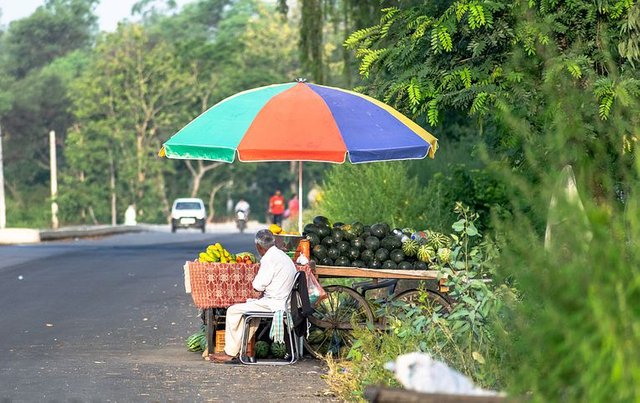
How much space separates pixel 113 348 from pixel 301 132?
2887 mm

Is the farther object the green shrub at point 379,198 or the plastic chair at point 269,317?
the green shrub at point 379,198

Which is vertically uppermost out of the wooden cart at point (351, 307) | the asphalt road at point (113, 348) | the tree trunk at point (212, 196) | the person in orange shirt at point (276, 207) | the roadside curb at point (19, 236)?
the wooden cart at point (351, 307)

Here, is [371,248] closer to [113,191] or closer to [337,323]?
[337,323]

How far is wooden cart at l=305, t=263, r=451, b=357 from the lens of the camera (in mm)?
14391

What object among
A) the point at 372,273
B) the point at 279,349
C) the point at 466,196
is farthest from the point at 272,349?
the point at 466,196

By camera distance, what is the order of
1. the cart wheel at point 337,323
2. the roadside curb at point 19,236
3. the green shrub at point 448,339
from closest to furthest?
the green shrub at point 448,339, the cart wheel at point 337,323, the roadside curb at point 19,236

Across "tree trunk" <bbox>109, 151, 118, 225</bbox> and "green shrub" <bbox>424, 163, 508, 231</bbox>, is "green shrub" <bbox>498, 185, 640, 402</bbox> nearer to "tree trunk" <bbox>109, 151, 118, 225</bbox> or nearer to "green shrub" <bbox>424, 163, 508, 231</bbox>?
"green shrub" <bbox>424, 163, 508, 231</bbox>

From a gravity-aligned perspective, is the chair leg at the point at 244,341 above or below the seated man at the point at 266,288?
below

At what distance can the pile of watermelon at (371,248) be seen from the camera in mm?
14828

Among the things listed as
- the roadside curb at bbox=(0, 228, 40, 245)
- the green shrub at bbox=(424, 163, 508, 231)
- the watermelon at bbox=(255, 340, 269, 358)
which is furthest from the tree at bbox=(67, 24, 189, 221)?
the watermelon at bbox=(255, 340, 269, 358)

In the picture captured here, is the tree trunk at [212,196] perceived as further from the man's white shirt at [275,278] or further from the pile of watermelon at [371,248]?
the man's white shirt at [275,278]

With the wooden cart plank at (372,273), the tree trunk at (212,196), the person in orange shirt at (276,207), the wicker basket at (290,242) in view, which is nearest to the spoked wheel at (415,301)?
the wooden cart plank at (372,273)

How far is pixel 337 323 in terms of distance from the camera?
14445 mm

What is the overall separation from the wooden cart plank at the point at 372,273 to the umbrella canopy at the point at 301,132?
1.05 metres
